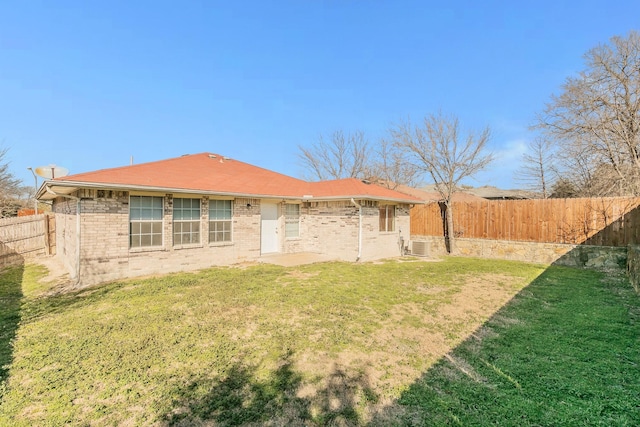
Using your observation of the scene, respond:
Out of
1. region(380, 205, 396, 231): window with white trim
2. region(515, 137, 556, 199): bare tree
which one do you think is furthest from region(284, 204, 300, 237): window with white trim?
region(515, 137, 556, 199): bare tree

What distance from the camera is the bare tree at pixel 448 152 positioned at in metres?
13.9

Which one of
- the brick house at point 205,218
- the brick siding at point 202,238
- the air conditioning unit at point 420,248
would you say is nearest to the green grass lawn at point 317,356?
the brick siding at point 202,238

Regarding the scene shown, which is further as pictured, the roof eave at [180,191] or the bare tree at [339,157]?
the bare tree at [339,157]

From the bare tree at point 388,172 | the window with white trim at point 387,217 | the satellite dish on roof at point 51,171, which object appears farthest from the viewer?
the bare tree at point 388,172

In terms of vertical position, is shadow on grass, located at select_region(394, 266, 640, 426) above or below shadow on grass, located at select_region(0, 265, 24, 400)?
below

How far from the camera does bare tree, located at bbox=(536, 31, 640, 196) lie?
40.7 feet

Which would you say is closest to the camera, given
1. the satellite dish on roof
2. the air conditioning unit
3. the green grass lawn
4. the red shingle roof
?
the green grass lawn

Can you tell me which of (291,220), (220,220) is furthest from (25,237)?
(291,220)

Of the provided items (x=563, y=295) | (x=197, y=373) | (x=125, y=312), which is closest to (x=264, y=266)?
(x=125, y=312)

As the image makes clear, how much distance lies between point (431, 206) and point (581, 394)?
12302mm

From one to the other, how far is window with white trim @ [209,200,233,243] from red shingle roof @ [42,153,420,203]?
0.61 meters

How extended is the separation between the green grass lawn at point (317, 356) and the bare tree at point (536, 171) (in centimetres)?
1462

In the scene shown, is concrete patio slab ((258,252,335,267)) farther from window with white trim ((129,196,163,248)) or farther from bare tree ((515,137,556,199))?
bare tree ((515,137,556,199))

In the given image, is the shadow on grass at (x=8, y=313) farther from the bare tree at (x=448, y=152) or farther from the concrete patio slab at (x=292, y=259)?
the bare tree at (x=448, y=152)
